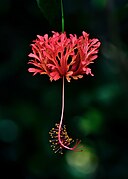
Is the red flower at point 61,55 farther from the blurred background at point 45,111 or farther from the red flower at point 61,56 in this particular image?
the blurred background at point 45,111

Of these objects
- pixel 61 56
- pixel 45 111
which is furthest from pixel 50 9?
pixel 45 111

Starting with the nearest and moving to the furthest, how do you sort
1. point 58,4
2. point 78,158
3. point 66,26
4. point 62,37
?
point 62,37, point 58,4, point 66,26, point 78,158

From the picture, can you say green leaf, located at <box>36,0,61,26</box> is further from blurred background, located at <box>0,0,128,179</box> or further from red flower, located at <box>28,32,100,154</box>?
blurred background, located at <box>0,0,128,179</box>

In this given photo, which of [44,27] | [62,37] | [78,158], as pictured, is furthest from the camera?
[78,158]

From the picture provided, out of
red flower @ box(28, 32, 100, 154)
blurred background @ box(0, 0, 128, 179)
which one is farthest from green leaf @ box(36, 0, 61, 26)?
blurred background @ box(0, 0, 128, 179)

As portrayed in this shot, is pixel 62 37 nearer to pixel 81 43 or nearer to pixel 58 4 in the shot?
pixel 81 43

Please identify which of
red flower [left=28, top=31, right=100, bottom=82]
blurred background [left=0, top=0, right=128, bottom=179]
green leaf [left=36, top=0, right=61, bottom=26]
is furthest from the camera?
blurred background [left=0, top=0, right=128, bottom=179]

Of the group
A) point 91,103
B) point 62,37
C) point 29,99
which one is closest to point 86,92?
point 91,103
